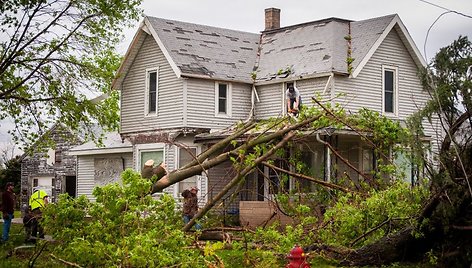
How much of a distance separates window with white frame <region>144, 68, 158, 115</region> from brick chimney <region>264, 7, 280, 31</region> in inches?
210

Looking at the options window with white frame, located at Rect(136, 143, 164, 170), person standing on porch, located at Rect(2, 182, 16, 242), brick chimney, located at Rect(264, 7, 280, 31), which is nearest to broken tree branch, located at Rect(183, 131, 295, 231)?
person standing on porch, located at Rect(2, 182, 16, 242)

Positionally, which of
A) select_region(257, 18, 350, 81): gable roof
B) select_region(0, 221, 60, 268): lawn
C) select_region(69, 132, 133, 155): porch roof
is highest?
select_region(257, 18, 350, 81): gable roof

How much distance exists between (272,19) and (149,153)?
735 centimetres

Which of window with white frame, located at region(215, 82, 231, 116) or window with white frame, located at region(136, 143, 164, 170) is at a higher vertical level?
window with white frame, located at region(215, 82, 231, 116)

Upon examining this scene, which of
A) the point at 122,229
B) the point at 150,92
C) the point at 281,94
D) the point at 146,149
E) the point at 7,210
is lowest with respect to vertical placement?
the point at 7,210

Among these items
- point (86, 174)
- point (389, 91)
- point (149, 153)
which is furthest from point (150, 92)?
point (86, 174)

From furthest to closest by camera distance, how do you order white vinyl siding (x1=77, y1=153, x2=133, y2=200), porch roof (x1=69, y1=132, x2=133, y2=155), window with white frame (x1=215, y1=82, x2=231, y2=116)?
white vinyl siding (x1=77, y1=153, x2=133, y2=200), porch roof (x1=69, y1=132, x2=133, y2=155), window with white frame (x1=215, y1=82, x2=231, y2=116)

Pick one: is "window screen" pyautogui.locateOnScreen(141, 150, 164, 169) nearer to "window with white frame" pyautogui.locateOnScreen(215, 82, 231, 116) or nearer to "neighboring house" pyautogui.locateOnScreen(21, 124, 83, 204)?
"window with white frame" pyautogui.locateOnScreen(215, 82, 231, 116)

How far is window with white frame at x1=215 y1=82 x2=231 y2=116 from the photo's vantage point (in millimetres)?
28312

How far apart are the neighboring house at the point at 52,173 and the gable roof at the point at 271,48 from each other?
43.4 ft

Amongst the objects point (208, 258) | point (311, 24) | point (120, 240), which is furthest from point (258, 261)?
point (311, 24)

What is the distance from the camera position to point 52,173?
43.0 metres

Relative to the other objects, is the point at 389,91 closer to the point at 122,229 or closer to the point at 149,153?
the point at 149,153

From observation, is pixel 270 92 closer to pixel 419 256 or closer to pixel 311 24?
pixel 311 24
